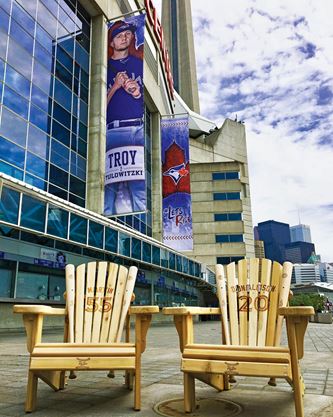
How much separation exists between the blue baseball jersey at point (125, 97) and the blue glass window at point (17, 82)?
4.45 metres

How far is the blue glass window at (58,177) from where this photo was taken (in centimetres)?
1703

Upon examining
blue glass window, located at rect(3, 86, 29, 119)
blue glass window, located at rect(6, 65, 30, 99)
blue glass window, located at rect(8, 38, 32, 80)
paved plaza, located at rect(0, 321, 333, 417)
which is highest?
blue glass window, located at rect(8, 38, 32, 80)

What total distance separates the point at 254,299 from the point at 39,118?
15.4 meters

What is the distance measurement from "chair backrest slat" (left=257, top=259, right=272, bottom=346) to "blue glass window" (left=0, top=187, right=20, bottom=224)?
30.3ft

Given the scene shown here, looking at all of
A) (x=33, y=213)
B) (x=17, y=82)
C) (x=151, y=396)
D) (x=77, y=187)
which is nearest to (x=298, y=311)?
(x=151, y=396)

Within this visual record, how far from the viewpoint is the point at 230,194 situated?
52.3 m

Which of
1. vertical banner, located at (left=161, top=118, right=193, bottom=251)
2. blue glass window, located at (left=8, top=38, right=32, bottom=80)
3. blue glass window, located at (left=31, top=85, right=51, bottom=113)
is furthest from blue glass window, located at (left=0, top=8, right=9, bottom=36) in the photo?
vertical banner, located at (left=161, top=118, right=193, bottom=251)

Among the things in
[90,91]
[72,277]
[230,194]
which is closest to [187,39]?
[230,194]

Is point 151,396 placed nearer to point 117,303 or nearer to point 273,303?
point 117,303

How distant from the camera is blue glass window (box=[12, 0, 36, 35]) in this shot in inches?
631

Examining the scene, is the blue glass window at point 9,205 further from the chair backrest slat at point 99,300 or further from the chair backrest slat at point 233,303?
the chair backrest slat at point 233,303

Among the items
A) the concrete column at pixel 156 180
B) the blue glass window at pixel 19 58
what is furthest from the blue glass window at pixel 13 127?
the concrete column at pixel 156 180

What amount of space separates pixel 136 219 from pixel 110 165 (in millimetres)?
7376

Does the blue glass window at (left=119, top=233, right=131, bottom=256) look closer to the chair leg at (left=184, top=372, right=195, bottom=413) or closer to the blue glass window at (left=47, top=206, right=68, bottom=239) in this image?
the blue glass window at (left=47, top=206, right=68, bottom=239)
